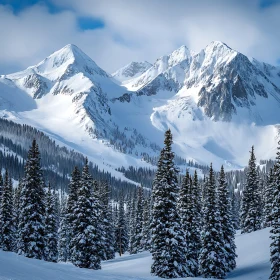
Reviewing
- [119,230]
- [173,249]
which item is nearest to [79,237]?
[173,249]

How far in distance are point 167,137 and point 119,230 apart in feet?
145

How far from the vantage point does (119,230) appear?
75.4 metres

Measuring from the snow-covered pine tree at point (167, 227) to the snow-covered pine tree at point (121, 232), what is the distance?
39.8 meters

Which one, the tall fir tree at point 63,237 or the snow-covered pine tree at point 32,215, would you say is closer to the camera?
the snow-covered pine tree at point 32,215

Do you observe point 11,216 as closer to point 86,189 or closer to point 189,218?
point 86,189

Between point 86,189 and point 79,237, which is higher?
point 86,189

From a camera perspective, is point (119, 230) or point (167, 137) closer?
point (167, 137)

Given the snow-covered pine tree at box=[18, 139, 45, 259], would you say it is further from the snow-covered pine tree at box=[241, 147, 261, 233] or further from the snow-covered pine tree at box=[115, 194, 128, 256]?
the snow-covered pine tree at box=[115, 194, 128, 256]

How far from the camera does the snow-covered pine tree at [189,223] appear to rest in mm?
40344

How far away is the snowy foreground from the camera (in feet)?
52.4

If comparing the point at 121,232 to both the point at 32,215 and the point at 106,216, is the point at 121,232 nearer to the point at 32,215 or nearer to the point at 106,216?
the point at 106,216

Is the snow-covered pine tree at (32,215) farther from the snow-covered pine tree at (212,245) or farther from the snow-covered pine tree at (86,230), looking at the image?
the snow-covered pine tree at (212,245)

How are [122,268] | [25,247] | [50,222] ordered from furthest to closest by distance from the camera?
[50,222] → [122,268] → [25,247]

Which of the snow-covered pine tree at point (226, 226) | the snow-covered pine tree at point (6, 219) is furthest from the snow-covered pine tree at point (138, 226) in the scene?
the snow-covered pine tree at point (226, 226)
